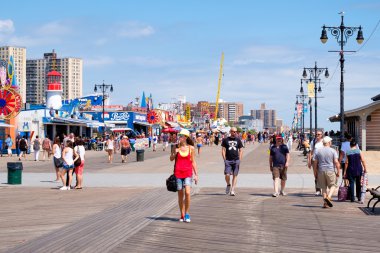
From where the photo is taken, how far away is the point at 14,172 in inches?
757

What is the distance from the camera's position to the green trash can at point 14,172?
19156 millimetres

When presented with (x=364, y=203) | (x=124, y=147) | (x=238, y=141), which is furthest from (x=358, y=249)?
(x=124, y=147)

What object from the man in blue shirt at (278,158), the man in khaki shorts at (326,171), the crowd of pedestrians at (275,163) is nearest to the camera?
the crowd of pedestrians at (275,163)

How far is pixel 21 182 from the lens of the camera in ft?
64.8

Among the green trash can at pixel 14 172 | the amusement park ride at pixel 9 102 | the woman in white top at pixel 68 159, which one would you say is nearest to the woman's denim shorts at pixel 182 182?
the woman in white top at pixel 68 159

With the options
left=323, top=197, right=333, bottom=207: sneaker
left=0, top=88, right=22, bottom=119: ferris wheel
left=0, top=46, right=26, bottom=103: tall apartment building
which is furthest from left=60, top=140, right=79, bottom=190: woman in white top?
left=0, top=46, right=26, bottom=103: tall apartment building

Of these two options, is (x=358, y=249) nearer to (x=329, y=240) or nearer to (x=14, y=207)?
(x=329, y=240)

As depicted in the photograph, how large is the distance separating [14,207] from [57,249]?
18.1ft

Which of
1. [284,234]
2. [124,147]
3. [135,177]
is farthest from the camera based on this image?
[124,147]

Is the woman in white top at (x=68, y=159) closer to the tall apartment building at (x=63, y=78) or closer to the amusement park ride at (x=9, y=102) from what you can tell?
the amusement park ride at (x=9, y=102)

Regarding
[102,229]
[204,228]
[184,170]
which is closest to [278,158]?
[184,170]

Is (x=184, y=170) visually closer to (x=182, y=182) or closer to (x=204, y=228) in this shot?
(x=182, y=182)

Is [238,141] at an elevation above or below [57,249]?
above

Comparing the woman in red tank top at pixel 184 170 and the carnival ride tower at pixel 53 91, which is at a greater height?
the carnival ride tower at pixel 53 91
